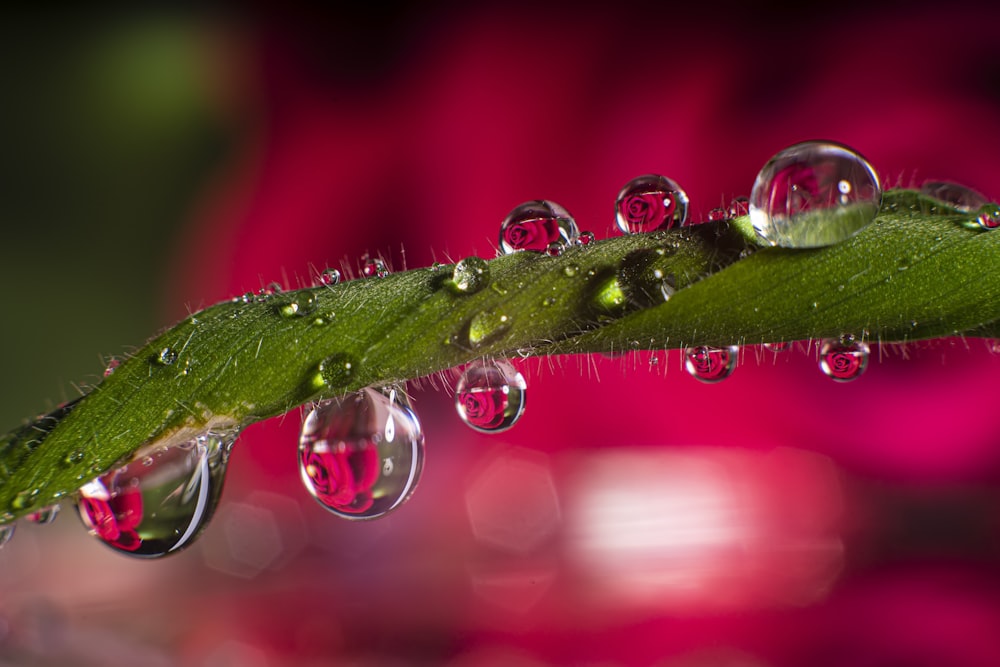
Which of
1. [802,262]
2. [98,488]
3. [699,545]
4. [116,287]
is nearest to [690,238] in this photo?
[802,262]

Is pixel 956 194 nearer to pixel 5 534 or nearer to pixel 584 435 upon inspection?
pixel 5 534

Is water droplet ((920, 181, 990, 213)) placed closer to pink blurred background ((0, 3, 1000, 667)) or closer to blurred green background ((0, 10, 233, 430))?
pink blurred background ((0, 3, 1000, 667))

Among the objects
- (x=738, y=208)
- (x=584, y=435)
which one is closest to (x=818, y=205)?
(x=738, y=208)

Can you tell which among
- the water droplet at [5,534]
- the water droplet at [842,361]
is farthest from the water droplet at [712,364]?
the water droplet at [5,534]

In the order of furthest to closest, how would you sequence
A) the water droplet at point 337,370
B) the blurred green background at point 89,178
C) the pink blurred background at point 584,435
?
the blurred green background at point 89,178 → the pink blurred background at point 584,435 → the water droplet at point 337,370

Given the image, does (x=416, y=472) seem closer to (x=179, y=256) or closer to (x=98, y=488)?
(x=98, y=488)

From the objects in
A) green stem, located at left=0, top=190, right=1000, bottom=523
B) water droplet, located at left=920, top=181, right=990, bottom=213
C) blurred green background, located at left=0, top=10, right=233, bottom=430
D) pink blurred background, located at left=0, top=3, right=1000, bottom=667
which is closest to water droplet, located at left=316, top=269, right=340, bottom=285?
green stem, located at left=0, top=190, right=1000, bottom=523

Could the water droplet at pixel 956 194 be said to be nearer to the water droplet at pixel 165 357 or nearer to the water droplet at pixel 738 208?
the water droplet at pixel 738 208
